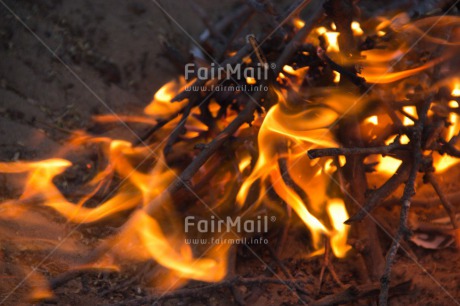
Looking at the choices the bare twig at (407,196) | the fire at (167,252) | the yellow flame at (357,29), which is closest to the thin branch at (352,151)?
the bare twig at (407,196)

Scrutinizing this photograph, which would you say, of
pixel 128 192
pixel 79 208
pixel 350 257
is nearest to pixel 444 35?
pixel 350 257

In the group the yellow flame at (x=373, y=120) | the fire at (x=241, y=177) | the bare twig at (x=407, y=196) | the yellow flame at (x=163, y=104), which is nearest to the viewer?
the bare twig at (x=407, y=196)

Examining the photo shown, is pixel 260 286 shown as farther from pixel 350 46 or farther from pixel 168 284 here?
pixel 350 46

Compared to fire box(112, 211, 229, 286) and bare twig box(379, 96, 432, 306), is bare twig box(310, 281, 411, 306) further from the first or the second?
fire box(112, 211, 229, 286)

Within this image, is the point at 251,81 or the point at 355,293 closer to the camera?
the point at 355,293

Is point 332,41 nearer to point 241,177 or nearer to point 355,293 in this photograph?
point 241,177

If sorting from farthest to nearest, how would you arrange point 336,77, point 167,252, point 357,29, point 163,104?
point 163,104 < point 357,29 < point 336,77 < point 167,252

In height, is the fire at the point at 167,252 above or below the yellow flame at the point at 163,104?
below

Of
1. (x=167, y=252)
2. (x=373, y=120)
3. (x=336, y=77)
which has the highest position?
(x=336, y=77)

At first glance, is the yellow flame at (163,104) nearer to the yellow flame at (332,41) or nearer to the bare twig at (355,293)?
the yellow flame at (332,41)

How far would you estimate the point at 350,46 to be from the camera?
2588mm

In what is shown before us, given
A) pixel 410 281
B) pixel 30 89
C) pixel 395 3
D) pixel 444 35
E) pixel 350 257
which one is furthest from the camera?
pixel 395 3

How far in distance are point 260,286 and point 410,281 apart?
568mm

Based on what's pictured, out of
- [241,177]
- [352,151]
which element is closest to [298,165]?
[241,177]
